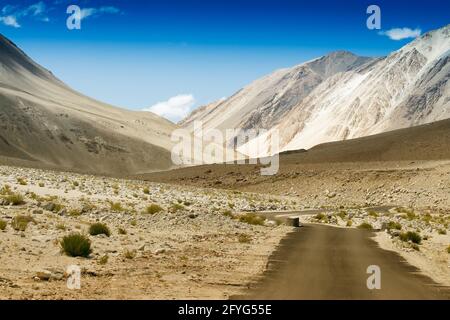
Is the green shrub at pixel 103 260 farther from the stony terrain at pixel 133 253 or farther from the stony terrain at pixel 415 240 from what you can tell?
the stony terrain at pixel 415 240

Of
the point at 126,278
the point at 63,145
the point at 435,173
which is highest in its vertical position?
the point at 63,145

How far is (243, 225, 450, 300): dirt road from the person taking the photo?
38.4ft

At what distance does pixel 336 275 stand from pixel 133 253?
18.2 feet

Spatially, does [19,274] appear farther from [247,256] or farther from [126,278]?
[247,256]

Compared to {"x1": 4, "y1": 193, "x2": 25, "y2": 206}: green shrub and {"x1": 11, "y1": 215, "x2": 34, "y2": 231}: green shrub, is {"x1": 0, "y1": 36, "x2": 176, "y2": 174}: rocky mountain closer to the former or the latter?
{"x1": 4, "y1": 193, "x2": 25, "y2": 206}: green shrub

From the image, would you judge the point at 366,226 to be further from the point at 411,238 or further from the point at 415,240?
the point at 415,240

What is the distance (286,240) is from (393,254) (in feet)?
15.6

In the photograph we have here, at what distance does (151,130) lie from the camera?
170 m

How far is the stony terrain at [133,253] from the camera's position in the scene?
1180cm

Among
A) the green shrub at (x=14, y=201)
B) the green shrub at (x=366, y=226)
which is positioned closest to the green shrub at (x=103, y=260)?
the green shrub at (x=14, y=201)

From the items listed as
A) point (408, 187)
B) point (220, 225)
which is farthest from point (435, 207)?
point (220, 225)

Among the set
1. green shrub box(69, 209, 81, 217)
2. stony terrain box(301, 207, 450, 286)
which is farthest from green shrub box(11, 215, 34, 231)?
stony terrain box(301, 207, 450, 286)

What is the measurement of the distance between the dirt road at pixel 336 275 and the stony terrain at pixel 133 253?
640 mm

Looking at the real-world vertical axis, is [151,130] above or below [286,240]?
above
